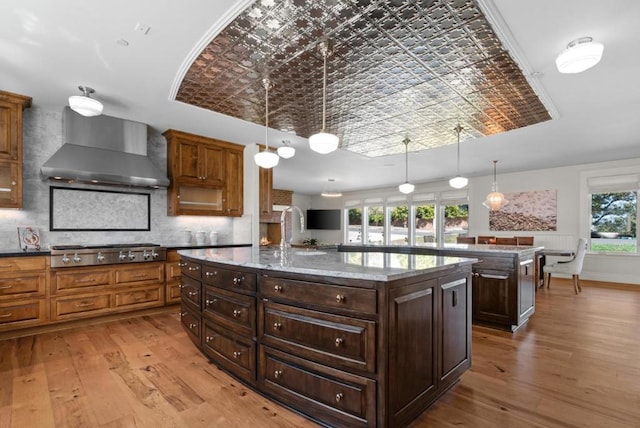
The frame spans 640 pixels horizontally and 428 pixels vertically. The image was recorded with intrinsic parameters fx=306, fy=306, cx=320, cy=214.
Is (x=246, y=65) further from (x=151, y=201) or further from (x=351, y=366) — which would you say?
(x=151, y=201)

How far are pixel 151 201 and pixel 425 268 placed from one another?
13.7ft

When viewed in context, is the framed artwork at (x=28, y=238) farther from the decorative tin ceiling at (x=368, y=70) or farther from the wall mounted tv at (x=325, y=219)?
the wall mounted tv at (x=325, y=219)

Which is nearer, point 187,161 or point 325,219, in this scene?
point 187,161

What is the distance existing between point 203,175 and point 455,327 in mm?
3968

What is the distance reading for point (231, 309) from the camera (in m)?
2.19

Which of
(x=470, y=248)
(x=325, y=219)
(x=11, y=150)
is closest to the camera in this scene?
(x=11, y=150)

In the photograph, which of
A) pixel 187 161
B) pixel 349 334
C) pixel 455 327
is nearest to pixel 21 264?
pixel 187 161

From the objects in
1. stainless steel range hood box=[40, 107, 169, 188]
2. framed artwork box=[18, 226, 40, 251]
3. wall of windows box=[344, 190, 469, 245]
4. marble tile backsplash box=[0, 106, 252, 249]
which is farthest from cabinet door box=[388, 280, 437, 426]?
wall of windows box=[344, 190, 469, 245]

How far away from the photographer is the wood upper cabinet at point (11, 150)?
3.27m

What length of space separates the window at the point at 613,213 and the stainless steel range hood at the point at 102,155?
8.39 meters

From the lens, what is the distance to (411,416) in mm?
1685

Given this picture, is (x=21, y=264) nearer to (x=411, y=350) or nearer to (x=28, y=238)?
(x=28, y=238)

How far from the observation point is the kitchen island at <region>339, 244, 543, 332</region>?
3287 mm

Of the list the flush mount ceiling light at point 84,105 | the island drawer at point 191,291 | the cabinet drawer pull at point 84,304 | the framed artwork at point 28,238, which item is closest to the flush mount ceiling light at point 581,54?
the island drawer at point 191,291
